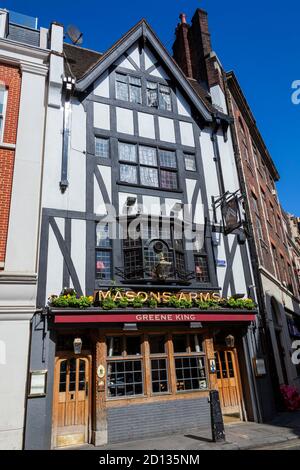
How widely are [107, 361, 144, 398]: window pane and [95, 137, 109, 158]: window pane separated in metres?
7.03

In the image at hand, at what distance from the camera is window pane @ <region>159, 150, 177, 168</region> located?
12.6m

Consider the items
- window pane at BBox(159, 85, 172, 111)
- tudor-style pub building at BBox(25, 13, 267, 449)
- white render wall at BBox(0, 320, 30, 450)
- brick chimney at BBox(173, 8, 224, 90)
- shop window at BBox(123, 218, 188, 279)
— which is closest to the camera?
white render wall at BBox(0, 320, 30, 450)

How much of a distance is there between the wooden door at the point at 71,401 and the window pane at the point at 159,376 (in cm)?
196

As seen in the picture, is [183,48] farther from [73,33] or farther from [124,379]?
[124,379]

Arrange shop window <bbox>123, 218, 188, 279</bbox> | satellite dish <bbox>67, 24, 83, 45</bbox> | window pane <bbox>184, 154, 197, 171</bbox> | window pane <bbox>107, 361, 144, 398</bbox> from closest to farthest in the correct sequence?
1. window pane <bbox>107, 361, 144, 398</bbox>
2. shop window <bbox>123, 218, 188, 279</bbox>
3. window pane <bbox>184, 154, 197, 171</bbox>
4. satellite dish <bbox>67, 24, 83, 45</bbox>

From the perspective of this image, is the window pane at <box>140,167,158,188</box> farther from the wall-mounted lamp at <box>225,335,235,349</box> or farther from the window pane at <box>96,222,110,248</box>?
the wall-mounted lamp at <box>225,335,235,349</box>

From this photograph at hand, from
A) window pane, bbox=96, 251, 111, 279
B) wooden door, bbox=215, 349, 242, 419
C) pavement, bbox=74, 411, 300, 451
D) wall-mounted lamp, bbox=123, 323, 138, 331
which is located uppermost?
window pane, bbox=96, 251, 111, 279

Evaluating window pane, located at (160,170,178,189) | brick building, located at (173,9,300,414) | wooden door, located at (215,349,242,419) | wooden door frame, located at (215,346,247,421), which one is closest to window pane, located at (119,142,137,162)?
window pane, located at (160,170,178,189)

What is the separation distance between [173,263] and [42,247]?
432 cm

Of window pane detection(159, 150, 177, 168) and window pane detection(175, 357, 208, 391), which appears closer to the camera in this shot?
window pane detection(175, 357, 208, 391)

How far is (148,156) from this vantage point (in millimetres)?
12383
